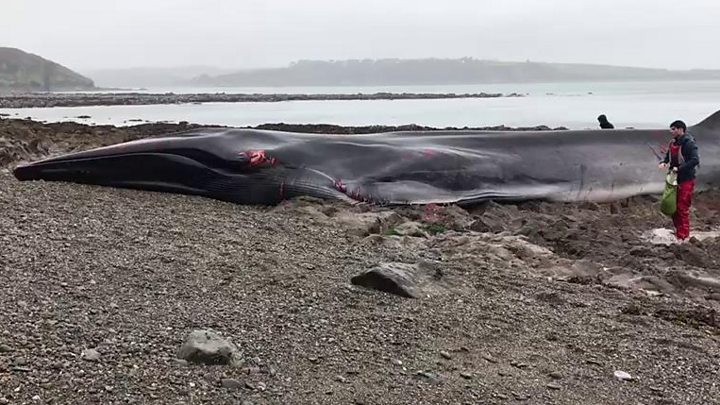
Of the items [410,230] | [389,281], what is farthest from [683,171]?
[389,281]

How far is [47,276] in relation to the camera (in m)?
5.03

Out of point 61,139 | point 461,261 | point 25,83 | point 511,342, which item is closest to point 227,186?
point 461,261

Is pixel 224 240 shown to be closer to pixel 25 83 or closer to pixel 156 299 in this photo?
pixel 156 299

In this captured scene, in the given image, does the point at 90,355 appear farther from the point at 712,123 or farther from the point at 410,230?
the point at 712,123

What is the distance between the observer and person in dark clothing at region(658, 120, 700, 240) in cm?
866

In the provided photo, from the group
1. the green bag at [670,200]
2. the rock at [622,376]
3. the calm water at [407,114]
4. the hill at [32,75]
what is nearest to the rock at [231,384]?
the rock at [622,376]

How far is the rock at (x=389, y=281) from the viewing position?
551 cm

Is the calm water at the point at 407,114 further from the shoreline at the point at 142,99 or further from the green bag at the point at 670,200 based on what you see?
the green bag at the point at 670,200

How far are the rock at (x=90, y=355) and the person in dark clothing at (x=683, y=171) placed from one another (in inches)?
268

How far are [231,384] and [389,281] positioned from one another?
1.99m

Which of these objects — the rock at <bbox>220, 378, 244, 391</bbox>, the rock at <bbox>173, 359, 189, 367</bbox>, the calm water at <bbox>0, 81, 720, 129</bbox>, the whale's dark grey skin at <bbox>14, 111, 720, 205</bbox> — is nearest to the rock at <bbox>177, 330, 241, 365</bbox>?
the rock at <bbox>173, 359, 189, 367</bbox>

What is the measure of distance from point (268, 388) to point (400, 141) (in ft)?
23.3

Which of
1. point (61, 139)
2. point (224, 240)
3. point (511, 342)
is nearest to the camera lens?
point (511, 342)

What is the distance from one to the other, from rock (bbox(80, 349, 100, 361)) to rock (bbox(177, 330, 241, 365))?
0.41 meters
